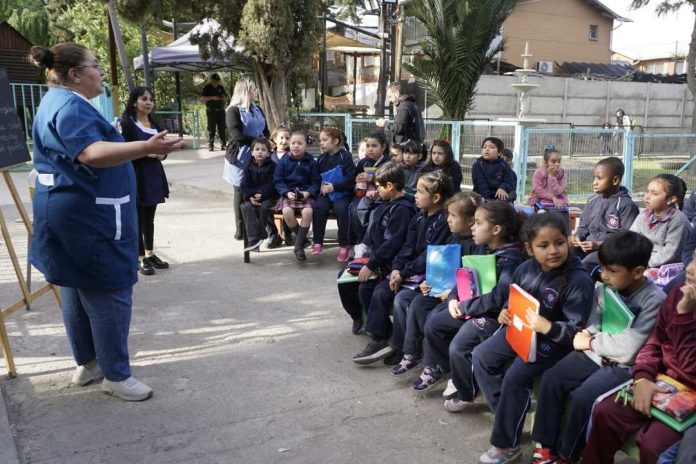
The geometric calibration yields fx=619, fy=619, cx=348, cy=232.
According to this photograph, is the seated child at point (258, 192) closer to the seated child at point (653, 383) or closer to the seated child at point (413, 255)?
the seated child at point (413, 255)

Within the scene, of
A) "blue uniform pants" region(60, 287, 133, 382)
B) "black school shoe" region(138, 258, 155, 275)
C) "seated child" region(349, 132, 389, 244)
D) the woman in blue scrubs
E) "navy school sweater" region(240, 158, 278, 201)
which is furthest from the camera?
"navy school sweater" region(240, 158, 278, 201)

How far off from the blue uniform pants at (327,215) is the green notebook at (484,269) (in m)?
3.29

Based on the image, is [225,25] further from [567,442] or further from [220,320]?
[567,442]

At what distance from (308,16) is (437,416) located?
32.6ft

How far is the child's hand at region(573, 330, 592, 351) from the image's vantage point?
2.81m

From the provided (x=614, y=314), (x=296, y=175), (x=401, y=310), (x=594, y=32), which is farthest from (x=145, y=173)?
(x=594, y=32)

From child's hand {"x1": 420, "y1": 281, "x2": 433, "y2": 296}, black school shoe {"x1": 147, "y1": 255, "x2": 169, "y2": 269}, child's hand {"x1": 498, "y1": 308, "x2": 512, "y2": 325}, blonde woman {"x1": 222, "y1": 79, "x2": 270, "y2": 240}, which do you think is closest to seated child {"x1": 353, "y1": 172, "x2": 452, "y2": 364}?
child's hand {"x1": 420, "y1": 281, "x2": 433, "y2": 296}

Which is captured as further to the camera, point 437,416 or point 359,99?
point 359,99

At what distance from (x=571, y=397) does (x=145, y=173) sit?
4819 mm

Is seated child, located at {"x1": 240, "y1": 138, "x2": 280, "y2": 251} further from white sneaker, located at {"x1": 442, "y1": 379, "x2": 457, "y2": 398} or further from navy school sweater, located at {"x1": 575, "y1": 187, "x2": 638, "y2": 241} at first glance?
white sneaker, located at {"x1": 442, "y1": 379, "x2": 457, "y2": 398}

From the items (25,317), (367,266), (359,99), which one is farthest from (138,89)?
(359,99)

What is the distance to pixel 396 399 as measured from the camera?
3.71 metres

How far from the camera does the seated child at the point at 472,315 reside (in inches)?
132

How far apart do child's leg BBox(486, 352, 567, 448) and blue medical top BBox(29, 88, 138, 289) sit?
2184 mm
